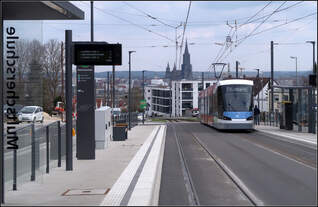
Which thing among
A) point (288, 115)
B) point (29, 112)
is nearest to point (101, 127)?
point (29, 112)

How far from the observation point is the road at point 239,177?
10.5 m

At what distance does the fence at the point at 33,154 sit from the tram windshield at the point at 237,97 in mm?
19320

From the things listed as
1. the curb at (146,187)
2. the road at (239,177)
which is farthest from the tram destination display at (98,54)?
the road at (239,177)

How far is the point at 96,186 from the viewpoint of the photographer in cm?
1198

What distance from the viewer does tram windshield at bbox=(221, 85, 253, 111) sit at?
3353cm

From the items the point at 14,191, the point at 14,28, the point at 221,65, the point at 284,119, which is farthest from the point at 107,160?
the point at 221,65

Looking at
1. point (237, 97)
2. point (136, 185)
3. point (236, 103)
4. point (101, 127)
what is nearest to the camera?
point (136, 185)

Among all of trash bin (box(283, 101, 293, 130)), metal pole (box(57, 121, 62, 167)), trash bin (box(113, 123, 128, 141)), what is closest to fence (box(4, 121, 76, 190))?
metal pole (box(57, 121, 62, 167))

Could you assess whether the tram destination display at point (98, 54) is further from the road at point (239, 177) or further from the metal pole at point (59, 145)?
the road at point (239, 177)

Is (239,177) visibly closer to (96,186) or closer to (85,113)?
(96,186)

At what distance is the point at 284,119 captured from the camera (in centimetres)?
3719

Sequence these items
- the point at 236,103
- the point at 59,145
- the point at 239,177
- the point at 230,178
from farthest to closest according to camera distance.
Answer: the point at 236,103 → the point at 59,145 → the point at 239,177 → the point at 230,178

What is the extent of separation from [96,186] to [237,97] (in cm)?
2280

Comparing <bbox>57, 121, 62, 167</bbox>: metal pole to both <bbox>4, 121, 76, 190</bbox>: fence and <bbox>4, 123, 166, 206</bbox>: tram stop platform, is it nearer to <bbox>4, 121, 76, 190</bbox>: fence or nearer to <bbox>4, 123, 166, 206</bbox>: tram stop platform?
<bbox>4, 121, 76, 190</bbox>: fence
